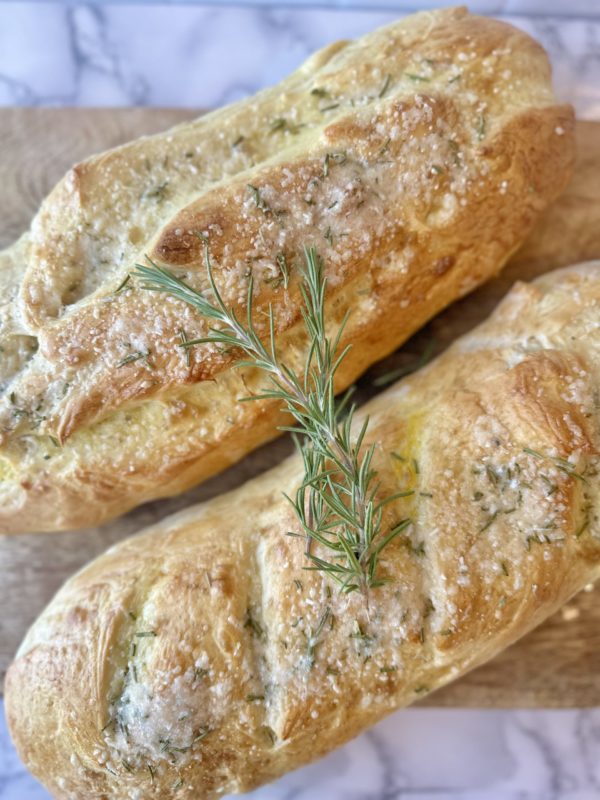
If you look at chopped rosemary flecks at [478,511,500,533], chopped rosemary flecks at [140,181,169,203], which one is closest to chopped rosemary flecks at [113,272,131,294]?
chopped rosemary flecks at [140,181,169,203]

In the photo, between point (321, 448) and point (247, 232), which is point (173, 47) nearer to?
point (247, 232)

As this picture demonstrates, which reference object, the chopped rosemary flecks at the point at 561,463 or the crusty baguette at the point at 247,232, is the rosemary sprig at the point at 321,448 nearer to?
the crusty baguette at the point at 247,232

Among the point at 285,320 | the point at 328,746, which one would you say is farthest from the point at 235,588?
the point at 285,320

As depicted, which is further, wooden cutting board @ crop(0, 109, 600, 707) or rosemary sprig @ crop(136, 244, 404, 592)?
wooden cutting board @ crop(0, 109, 600, 707)

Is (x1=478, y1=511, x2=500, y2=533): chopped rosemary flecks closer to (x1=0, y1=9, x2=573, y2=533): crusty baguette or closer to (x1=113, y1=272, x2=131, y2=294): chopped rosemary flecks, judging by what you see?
(x1=0, y1=9, x2=573, y2=533): crusty baguette

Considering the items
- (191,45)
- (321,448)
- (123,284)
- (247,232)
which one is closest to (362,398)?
(321,448)

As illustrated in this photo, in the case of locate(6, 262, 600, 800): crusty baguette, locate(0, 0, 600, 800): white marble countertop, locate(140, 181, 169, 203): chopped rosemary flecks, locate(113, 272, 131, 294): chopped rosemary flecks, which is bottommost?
locate(6, 262, 600, 800): crusty baguette

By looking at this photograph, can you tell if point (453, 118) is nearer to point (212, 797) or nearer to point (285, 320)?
point (285, 320)
